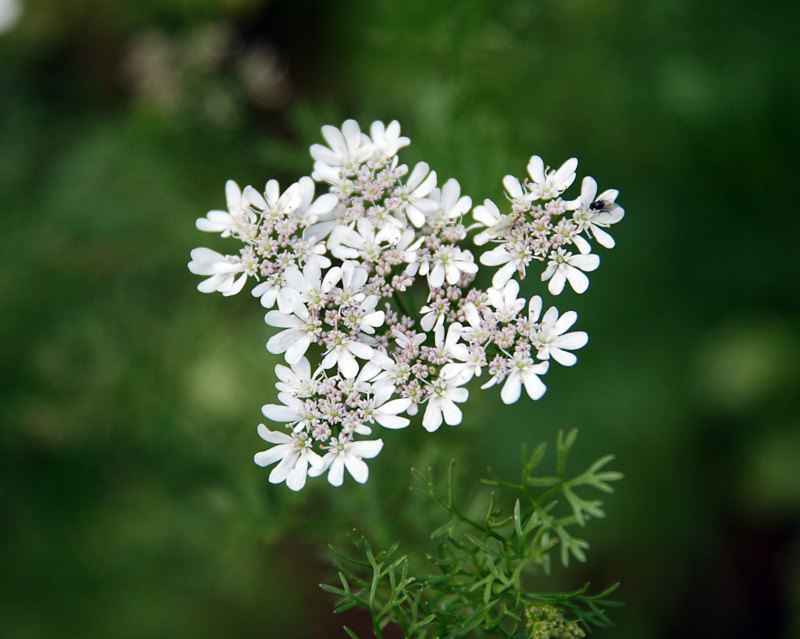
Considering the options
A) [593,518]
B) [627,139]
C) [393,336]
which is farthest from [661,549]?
[393,336]

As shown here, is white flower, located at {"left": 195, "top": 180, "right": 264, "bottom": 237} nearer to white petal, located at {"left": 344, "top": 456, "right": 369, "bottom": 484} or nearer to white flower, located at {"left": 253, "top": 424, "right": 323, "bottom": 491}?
white flower, located at {"left": 253, "top": 424, "right": 323, "bottom": 491}

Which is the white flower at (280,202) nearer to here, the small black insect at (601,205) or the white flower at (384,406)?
the white flower at (384,406)

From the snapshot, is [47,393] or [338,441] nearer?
[338,441]

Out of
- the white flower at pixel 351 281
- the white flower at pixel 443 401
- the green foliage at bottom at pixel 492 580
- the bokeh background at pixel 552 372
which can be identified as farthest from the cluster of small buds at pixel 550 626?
the bokeh background at pixel 552 372

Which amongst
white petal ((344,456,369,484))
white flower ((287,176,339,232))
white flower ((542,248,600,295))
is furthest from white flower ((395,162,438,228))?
white petal ((344,456,369,484))

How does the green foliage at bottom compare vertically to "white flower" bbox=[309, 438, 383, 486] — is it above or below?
below

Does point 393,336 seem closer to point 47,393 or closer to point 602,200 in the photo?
point 602,200

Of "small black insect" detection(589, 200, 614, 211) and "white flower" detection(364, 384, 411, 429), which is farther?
"small black insect" detection(589, 200, 614, 211)
